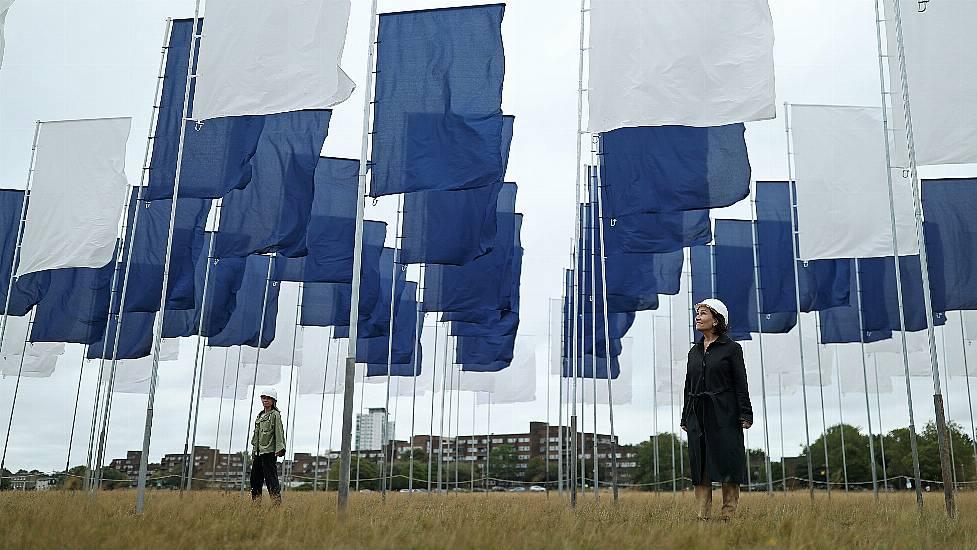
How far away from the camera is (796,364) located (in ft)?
94.0

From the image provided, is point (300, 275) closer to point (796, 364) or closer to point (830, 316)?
point (830, 316)

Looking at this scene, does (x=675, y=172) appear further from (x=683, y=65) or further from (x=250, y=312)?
(x=250, y=312)

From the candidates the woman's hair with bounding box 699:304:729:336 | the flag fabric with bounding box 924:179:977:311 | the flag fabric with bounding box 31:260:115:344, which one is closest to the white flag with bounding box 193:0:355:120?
the woman's hair with bounding box 699:304:729:336

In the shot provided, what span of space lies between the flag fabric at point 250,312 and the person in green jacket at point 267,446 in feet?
29.0

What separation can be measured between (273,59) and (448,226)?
19.1 ft

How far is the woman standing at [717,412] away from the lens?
27.2ft

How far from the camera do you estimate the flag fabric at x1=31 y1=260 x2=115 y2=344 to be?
20312 mm

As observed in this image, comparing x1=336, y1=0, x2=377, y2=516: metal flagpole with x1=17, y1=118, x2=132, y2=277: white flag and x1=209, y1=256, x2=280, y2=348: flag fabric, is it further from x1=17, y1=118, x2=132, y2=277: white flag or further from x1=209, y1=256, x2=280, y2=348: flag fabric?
x1=209, y1=256, x2=280, y2=348: flag fabric

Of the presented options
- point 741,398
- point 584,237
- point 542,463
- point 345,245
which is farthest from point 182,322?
point 542,463

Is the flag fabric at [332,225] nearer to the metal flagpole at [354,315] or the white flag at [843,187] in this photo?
the metal flagpole at [354,315]

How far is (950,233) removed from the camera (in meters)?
17.7

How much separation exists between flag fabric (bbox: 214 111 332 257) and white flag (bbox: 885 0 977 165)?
371 inches

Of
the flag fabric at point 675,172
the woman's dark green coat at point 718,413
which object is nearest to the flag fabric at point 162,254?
the flag fabric at point 675,172

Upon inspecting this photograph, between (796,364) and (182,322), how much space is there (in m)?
19.2
